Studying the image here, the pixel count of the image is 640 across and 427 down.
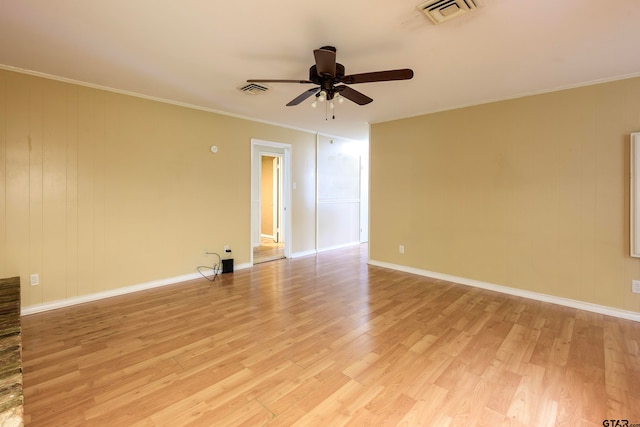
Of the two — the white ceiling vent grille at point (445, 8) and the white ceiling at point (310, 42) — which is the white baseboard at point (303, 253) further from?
the white ceiling vent grille at point (445, 8)

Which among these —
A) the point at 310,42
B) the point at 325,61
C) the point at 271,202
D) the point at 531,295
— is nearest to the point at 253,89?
the point at 310,42

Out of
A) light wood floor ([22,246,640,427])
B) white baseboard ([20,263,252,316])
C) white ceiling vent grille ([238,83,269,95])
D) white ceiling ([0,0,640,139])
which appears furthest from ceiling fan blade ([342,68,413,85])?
white baseboard ([20,263,252,316])

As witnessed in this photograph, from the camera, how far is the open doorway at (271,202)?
7469 millimetres

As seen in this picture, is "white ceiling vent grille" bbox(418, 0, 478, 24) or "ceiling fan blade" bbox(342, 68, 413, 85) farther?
"ceiling fan blade" bbox(342, 68, 413, 85)

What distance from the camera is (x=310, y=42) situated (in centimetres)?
250

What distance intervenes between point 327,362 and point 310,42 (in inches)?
103

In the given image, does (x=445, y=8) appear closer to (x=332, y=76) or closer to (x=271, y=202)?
(x=332, y=76)

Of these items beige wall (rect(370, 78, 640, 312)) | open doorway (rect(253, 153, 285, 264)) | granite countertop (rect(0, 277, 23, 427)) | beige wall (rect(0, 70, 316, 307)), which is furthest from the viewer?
open doorway (rect(253, 153, 285, 264))

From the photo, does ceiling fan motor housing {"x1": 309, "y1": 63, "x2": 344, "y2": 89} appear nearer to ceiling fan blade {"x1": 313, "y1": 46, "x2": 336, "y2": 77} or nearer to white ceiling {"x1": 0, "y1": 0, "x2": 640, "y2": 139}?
ceiling fan blade {"x1": 313, "y1": 46, "x2": 336, "y2": 77}

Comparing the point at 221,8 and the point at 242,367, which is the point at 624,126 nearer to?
the point at 221,8

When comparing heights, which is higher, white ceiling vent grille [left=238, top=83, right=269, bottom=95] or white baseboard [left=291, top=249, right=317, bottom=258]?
white ceiling vent grille [left=238, top=83, right=269, bottom=95]

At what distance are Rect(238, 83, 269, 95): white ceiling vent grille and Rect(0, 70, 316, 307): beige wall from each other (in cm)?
118

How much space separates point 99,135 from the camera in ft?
11.7

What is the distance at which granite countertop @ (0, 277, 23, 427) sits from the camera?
1.11 metres
